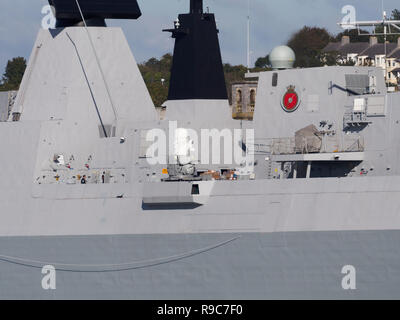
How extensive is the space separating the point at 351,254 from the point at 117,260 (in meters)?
7.86

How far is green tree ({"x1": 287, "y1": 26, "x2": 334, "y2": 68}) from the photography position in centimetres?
3556

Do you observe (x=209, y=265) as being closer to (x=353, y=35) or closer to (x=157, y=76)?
(x=353, y=35)

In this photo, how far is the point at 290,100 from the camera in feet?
97.9

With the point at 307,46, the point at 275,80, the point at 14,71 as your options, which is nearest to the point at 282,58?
the point at 275,80

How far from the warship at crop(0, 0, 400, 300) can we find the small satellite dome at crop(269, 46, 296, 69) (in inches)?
1.8

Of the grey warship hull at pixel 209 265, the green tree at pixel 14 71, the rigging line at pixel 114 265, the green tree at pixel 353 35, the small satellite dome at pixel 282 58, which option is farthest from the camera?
the green tree at pixel 14 71

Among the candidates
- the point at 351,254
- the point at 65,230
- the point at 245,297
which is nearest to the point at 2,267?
the point at 65,230

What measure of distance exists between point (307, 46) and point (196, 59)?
515cm

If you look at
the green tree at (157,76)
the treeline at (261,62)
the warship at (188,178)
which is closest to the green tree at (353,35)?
the treeline at (261,62)

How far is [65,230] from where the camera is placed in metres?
31.1

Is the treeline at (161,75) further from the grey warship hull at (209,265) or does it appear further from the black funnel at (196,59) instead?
the grey warship hull at (209,265)

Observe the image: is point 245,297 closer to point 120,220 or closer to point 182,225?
point 182,225

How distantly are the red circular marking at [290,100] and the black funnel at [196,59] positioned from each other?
12.6 feet

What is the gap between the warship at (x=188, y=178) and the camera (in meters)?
26.4
